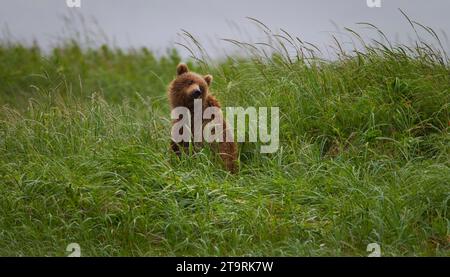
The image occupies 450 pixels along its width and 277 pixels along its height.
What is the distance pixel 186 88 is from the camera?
7008 mm

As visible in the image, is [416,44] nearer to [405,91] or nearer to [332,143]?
[405,91]

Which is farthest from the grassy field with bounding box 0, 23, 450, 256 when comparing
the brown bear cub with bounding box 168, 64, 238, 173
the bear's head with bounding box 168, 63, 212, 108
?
the bear's head with bounding box 168, 63, 212, 108

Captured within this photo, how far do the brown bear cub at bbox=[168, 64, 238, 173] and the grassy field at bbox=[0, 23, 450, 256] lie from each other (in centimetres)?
12

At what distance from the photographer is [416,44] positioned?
7570 millimetres

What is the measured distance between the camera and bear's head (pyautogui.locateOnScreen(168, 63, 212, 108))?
6941mm

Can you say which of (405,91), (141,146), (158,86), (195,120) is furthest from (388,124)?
(158,86)

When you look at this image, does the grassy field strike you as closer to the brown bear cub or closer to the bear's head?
the brown bear cub

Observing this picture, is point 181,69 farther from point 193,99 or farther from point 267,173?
point 267,173

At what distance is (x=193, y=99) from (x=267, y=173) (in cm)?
94

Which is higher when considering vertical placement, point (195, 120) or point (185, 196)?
point (195, 120)

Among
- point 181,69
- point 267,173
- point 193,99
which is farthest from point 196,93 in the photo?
point 267,173

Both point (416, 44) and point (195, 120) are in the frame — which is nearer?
point (195, 120)

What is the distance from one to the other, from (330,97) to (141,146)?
182 cm
